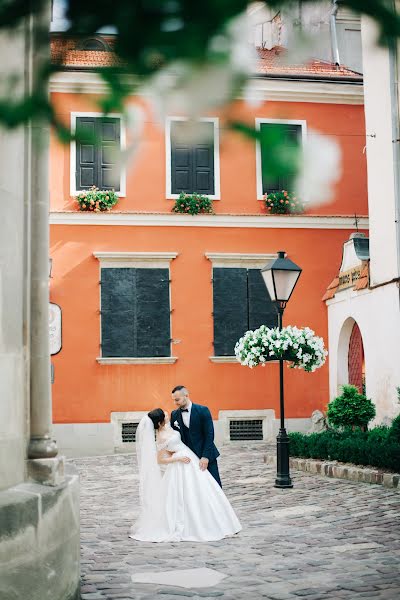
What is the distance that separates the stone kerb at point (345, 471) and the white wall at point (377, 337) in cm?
183

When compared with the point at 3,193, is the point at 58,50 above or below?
below

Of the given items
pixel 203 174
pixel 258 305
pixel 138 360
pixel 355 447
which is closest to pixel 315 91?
pixel 203 174

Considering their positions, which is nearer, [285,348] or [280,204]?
[285,348]

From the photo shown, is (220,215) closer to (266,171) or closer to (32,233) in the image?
(32,233)

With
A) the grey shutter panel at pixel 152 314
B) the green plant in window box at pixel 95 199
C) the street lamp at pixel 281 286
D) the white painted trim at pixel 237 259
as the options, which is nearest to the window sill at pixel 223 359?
the grey shutter panel at pixel 152 314

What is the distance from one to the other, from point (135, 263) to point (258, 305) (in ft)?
9.50

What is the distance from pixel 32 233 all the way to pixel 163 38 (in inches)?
162

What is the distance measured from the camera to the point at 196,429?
9.37 m

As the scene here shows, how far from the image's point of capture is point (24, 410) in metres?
5.33

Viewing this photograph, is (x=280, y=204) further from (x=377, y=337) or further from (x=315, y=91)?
(x=377, y=337)

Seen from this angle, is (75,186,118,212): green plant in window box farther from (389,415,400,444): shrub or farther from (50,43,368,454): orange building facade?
(389,415,400,444): shrub

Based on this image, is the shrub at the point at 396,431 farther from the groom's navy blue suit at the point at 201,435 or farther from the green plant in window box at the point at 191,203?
the green plant in window box at the point at 191,203

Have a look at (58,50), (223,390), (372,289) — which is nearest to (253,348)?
(372,289)

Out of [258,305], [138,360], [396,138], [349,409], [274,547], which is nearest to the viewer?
[274,547]
